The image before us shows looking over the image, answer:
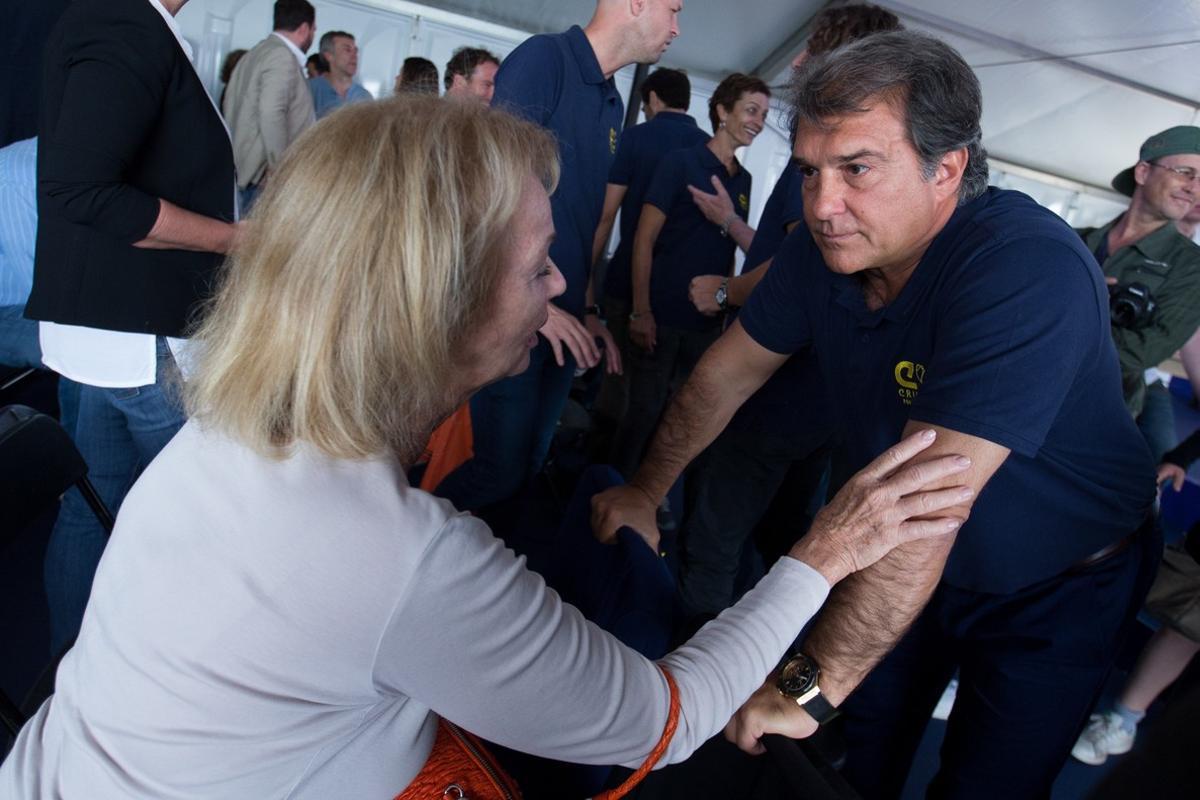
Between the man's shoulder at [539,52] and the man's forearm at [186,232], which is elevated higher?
the man's shoulder at [539,52]

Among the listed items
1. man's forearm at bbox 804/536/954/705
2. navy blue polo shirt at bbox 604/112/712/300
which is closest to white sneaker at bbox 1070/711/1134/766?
man's forearm at bbox 804/536/954/705

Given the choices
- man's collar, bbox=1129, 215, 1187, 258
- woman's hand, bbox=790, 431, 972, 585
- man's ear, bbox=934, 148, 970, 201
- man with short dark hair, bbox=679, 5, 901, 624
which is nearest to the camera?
woman's hand, bbox=790, 431, 972, 585

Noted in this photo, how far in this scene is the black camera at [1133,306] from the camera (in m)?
2.36

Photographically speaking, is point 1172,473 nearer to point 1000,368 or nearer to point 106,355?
point 1000,368

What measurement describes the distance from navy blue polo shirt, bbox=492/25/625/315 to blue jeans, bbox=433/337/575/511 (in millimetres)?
219

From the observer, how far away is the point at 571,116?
1.97m

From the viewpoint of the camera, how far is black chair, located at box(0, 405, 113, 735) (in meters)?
1.17

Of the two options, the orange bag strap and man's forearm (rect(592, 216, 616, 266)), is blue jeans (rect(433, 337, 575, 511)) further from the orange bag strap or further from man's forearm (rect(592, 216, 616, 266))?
the orange bag strap

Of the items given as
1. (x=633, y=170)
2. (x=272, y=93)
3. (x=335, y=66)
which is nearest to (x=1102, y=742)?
(x=633, y=170)

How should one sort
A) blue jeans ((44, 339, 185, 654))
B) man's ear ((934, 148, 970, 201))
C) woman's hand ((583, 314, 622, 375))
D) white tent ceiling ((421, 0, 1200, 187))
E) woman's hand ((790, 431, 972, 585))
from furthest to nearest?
white tent ceiling ((421, 0, 1200, 187)) < woman's hand ((583, 314, 622, 375)) < blue jeans ((44, 339, 185, 654)) < man's ear ((934, 148, 970, 201)) < woman's hand ((790, 431, 972, 585))

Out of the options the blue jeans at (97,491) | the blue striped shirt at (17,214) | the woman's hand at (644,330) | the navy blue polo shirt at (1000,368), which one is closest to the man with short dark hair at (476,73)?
the woman's hand at (644,330)

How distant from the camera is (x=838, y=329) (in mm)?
1388

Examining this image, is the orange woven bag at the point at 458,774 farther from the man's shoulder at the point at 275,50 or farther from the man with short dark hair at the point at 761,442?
the man's shoulder at the point at 275,50

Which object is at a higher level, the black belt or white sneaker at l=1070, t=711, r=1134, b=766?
the black belt
